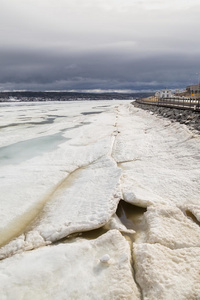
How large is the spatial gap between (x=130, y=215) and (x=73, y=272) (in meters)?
2.37

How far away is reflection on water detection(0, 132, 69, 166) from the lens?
35.9ft

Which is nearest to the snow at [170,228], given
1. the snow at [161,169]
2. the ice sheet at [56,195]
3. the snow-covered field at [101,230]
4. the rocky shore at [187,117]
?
the snow-covered field at [101,230]

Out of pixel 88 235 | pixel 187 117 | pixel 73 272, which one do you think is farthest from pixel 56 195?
pixel 187 117

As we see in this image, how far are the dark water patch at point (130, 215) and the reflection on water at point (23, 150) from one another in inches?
255

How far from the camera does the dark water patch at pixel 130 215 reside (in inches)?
199

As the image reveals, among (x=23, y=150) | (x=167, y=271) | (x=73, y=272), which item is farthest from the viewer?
(x=23, y=150)

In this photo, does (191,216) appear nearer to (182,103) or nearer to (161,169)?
(161,169)

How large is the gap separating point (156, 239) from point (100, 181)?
11.6 feet

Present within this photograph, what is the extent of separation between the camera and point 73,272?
3525mm

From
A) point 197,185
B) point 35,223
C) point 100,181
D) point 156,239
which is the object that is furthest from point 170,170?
point 35,223

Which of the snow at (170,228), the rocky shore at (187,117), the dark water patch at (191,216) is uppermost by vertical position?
the rocky shore at (187,117)

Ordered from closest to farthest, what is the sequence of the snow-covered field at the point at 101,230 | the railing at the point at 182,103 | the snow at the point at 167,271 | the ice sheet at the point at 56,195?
the snow at the point at 167,271
the snow-covered field at the point at 101,230
the ice sheet at the point at 56,195
the railing at the point at 182,103

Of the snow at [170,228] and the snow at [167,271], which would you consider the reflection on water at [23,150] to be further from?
the snow at [167,271]

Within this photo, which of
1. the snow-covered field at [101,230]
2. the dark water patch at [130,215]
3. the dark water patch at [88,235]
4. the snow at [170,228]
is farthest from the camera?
the dark water patch at [130,215]
